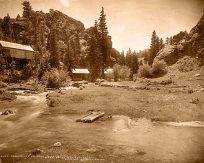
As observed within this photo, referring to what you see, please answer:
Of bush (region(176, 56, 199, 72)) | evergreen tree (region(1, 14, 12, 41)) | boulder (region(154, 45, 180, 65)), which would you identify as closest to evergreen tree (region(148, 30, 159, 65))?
boulder (region(154, 45, 180, 65))

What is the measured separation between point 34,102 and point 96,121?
11.6m

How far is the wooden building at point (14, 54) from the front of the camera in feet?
166

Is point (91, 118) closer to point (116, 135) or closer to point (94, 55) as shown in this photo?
point (116, 135)

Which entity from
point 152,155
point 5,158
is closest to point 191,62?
point 152,155

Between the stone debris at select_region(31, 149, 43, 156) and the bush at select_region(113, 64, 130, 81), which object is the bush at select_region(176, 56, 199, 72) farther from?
the stone debris at select_region(31, 149, 43, 156)

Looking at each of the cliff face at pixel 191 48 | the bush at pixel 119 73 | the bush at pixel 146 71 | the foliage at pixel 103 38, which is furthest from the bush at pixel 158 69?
the foliage at pixel 103 38

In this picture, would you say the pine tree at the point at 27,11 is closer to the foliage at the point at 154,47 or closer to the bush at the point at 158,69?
the foliage at the point at 154,47

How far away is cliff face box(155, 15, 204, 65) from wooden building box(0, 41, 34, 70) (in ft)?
104

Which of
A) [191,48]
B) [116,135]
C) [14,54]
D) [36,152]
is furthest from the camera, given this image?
[14,54]

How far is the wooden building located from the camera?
166ft

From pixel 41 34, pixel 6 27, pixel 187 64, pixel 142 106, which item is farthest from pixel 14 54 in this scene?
pixel 142 106

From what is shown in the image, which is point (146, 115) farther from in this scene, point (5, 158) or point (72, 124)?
point (5, 158)

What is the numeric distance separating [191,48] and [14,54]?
123 feet

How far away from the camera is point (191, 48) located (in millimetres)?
50844
